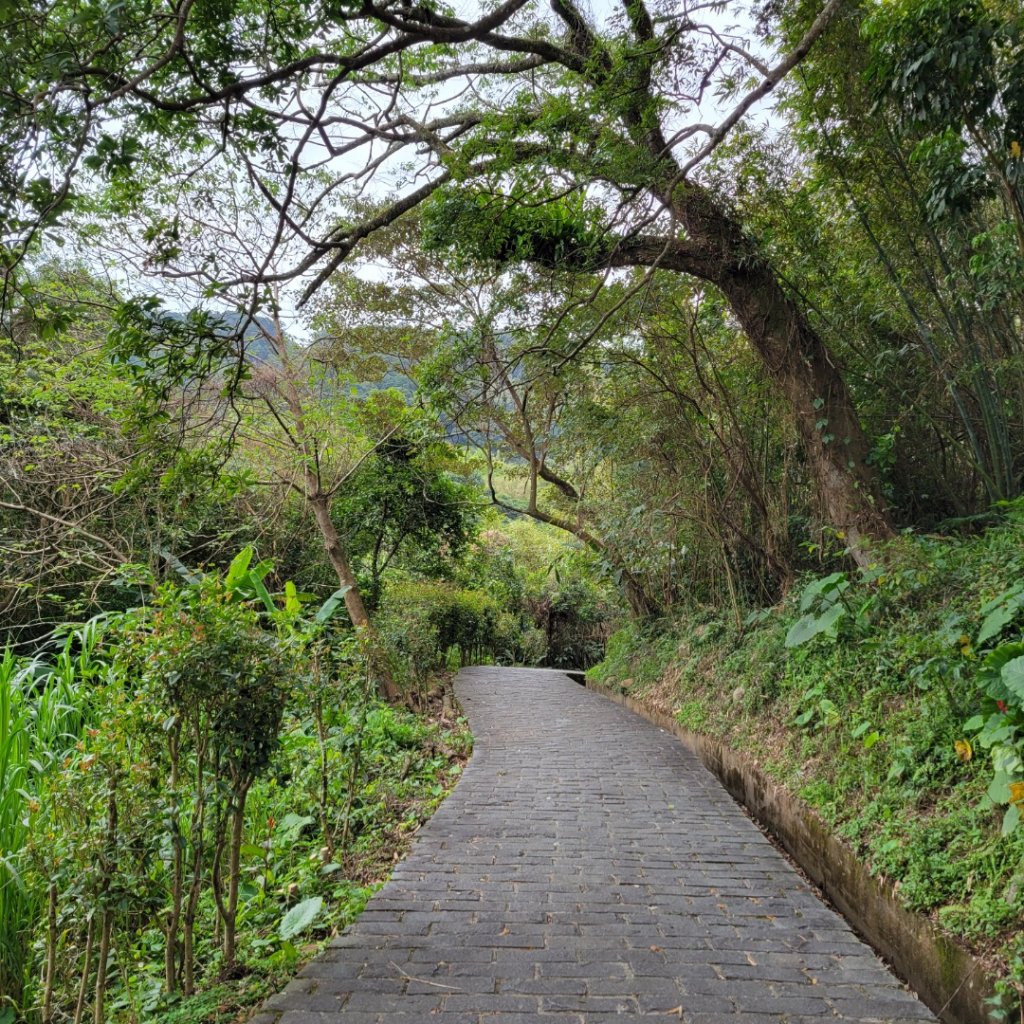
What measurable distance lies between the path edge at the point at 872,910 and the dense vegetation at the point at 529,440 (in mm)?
136

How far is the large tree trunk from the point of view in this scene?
21.9ft

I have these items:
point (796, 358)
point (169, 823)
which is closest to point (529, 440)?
point (796, 358)

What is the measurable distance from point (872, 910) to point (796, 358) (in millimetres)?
5064

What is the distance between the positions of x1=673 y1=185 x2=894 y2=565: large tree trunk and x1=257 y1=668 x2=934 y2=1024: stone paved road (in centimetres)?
322

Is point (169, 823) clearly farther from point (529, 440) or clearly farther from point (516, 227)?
point (529, 440)

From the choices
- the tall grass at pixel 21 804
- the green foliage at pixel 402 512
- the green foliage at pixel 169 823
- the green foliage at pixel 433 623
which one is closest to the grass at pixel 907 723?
the green foliage at pixel 169 823

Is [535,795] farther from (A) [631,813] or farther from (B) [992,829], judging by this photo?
(B) [992,829]

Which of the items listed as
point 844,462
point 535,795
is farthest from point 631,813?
point 844,462

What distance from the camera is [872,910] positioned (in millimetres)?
3377

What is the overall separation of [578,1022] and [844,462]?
5.62 metres

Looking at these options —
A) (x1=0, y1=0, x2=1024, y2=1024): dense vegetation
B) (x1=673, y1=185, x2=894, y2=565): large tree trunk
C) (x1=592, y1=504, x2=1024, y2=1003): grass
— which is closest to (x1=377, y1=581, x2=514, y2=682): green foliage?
(x1=0, y1=0, x2=1024, y2=1024): dense vegetation

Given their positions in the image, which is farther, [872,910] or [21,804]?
[21,804]

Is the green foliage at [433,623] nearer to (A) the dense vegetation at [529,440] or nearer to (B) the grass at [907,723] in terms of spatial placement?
(A) the dense vegetation at [529,440]

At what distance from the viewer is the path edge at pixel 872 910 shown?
2.60m
